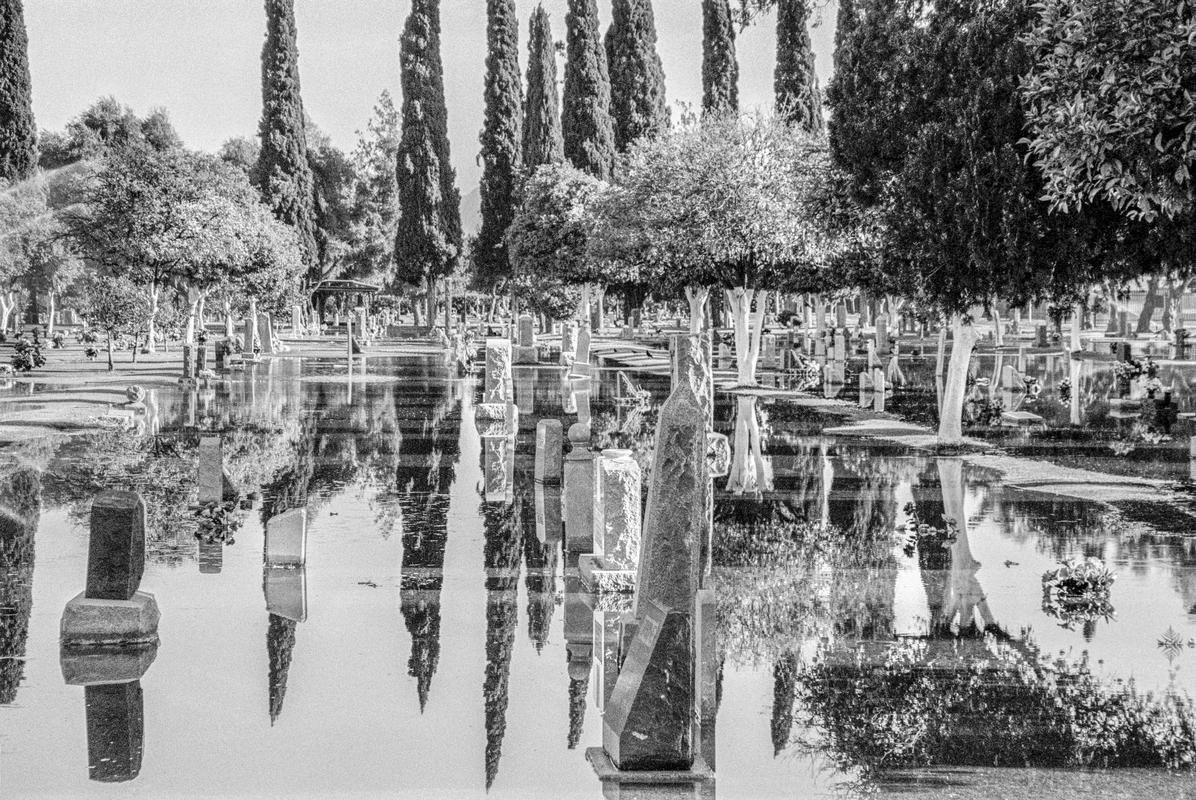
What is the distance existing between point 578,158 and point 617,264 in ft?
81.1

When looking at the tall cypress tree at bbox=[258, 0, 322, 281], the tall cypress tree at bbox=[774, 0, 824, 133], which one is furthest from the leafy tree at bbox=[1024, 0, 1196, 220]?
the tall cypress tree at bbox=[258, 0, 322, 281]

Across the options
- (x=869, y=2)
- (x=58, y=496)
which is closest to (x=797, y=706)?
(x=58, y=496)

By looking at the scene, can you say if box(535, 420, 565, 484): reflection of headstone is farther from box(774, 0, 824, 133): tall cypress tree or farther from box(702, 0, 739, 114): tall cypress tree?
box(702, 0, 739, 114): tall cypress tree

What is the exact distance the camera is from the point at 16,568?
11414 millimetres

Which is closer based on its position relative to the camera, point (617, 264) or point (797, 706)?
point (797, 706)

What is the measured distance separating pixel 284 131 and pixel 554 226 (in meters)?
16.9

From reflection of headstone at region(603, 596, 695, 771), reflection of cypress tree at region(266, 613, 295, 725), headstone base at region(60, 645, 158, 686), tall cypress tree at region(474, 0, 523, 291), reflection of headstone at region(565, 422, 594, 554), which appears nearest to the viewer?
reflection of headstone at region(603, 596, 695, 771)

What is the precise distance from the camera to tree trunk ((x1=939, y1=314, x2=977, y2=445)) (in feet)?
66.2

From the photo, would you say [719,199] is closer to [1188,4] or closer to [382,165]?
[1188,4]

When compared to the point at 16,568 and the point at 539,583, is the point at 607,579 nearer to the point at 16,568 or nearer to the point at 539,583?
the point at 539,583

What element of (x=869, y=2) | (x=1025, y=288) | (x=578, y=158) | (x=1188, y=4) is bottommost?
(x=1025, y=288)

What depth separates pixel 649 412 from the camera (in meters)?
27.2

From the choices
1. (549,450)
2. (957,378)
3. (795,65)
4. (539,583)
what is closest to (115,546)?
(539,583)

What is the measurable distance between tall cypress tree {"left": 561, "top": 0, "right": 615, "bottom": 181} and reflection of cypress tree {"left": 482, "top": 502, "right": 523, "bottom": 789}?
46761 millimetres
